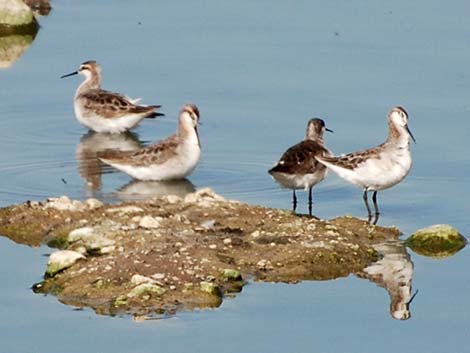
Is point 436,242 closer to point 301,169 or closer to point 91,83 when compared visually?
point 301,169

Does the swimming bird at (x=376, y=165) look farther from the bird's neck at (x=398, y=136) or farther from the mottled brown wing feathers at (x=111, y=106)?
the mottled brown wing feathers at (x=111, y=106)

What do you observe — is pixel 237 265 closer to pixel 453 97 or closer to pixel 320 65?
pixel 453 97

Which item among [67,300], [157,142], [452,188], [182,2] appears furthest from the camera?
[182,2]

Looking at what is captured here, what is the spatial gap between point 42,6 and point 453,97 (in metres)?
9.32

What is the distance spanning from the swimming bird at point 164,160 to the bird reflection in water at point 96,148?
0.25 metres

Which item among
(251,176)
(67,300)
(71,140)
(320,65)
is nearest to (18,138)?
(71,140)

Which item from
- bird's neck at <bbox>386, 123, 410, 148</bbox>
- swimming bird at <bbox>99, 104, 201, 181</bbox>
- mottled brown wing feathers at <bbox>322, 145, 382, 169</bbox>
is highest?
bird's neck at <bbox>386, 123, 410, 148</bbox>

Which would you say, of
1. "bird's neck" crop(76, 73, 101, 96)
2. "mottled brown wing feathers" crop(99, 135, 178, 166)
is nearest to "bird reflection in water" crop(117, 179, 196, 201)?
"mottled brown wing feathers" crop(99, 135, 178, 166)

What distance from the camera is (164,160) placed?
61.3ft

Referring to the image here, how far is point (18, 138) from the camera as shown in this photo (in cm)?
2002

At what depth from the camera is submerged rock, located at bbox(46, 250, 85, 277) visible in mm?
14344

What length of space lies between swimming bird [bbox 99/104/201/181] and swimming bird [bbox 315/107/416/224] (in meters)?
1.97

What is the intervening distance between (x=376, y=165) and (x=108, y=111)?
17.1 feet

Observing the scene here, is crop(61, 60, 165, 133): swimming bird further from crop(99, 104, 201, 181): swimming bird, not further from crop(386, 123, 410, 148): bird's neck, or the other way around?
crop(386, 123, 410, 148): bird's neck
